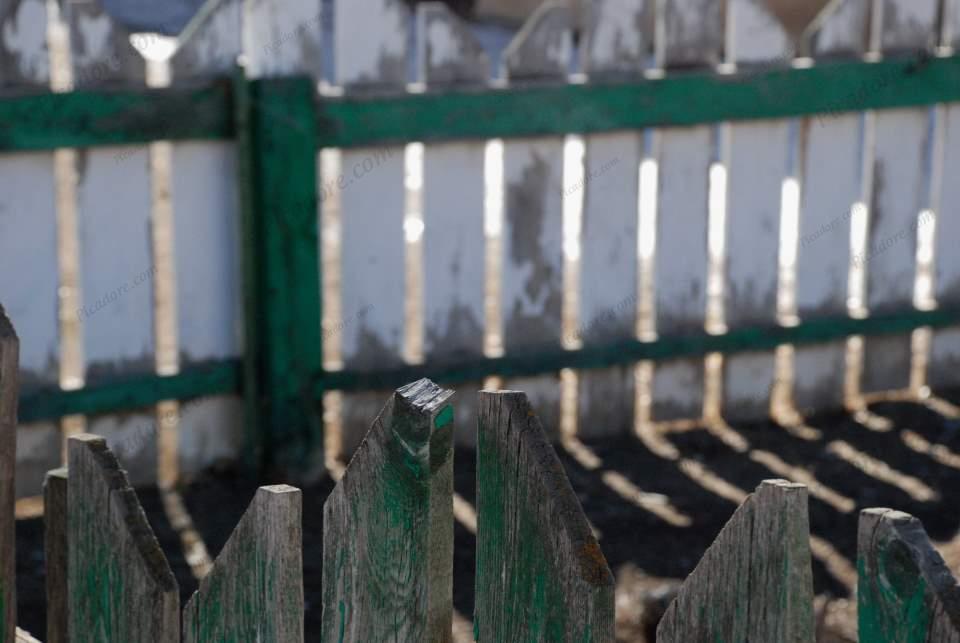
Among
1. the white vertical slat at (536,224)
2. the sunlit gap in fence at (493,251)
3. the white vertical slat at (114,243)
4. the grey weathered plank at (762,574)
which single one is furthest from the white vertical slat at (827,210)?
the grey weathered plank at (762,574)

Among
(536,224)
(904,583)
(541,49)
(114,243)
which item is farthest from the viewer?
(536,224)

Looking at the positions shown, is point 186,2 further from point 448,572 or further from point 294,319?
point 448,572

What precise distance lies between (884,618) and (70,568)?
2.94 feet

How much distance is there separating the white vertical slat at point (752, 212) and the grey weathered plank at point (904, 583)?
142 inches

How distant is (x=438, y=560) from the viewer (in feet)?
4.53

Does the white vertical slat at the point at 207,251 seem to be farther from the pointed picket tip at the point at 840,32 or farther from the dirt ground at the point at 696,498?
the pointed picket tip at the point at 840,32

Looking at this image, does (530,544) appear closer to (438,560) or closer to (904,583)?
(438,560)

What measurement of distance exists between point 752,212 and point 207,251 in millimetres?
1751

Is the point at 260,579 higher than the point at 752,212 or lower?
lower

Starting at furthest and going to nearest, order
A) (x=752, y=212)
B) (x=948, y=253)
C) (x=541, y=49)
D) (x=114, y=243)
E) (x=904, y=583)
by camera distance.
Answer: (x=948, y=253) < (x=752, y=212) < (x=541, y=49) < (x=114, y=243) < (x=904, y=583)

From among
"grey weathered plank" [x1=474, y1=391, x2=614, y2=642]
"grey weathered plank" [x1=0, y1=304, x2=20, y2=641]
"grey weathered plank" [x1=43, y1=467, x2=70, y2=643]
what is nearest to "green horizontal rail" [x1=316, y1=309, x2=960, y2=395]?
"grey weathered plank" [x1=43, y1=467, x2=70, y2=643]

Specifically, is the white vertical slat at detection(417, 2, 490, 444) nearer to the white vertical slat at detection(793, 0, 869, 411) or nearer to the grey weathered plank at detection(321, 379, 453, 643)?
the white vertical slat at detection(793, 0, 869, 411)

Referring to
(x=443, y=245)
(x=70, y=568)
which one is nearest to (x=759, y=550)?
(x=70, y=568)

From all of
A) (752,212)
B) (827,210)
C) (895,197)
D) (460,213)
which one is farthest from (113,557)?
(895,197)
